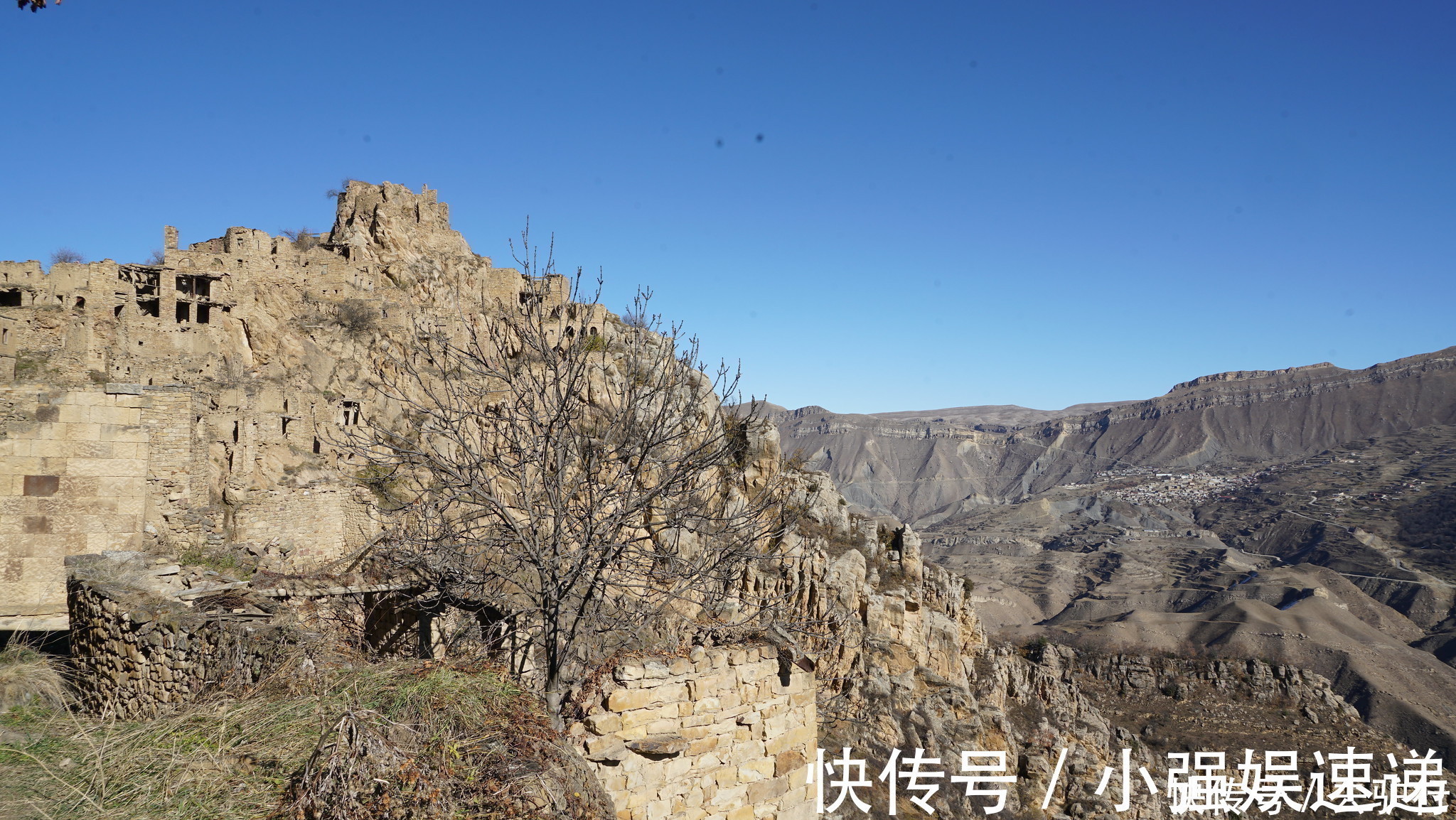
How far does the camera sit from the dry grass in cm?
499

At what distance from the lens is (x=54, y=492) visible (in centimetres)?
1311

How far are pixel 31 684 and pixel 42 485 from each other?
258 inches

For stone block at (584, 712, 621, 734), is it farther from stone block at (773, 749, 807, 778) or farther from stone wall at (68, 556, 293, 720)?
stone wall at (68, 556, 293, 720)

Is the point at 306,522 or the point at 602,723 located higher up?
the point at 306,522

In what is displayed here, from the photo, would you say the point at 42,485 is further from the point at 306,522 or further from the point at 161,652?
the point at 161,652

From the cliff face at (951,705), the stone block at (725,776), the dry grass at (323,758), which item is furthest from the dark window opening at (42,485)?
the stone block at (725,776)

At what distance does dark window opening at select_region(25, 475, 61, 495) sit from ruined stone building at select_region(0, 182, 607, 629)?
0.04 meters

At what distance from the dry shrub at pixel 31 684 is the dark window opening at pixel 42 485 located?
517 centimetres

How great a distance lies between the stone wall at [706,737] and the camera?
670 cm

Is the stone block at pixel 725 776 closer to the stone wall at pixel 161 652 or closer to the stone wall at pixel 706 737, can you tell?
the stone wall at pixel 706 737

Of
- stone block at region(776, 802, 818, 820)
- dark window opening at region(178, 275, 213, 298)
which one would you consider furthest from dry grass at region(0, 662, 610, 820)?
dark window opening at region(178, 275, 213, 298)

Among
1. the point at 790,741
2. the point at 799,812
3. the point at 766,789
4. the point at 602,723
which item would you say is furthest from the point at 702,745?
the point at 799,812

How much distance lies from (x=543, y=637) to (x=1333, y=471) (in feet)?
564

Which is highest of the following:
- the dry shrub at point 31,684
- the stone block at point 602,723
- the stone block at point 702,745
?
the stone block at point 602,723
